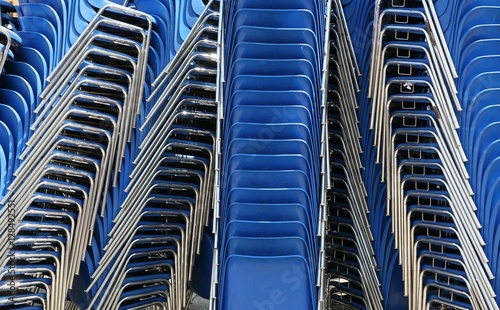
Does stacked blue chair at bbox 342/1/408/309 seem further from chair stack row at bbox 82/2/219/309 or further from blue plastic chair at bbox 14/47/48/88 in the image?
blue plastic chair at bbox 14/47/48/88

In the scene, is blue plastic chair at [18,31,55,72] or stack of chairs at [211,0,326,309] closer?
stack of chairs at [211,0,326,309]

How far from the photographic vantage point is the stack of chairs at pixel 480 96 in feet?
18.7

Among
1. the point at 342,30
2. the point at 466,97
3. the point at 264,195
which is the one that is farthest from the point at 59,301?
the point at 466,97

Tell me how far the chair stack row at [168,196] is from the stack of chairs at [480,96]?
93.2 inches

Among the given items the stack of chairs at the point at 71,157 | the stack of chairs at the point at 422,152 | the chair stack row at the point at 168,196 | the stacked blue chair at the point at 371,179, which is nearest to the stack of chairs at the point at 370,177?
the stacked blue chair at the point at 371,179

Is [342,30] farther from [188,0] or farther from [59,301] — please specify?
[59,301]

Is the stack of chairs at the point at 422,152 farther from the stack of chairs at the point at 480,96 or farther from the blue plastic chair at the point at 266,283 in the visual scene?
the blue plastic chair at the point at 266,283

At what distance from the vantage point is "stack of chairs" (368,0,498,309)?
5801mm

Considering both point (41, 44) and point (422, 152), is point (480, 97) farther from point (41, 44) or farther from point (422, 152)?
point (41, 44)

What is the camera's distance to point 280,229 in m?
5.36

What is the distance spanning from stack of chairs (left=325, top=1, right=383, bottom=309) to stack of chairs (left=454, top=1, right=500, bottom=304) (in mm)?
1049

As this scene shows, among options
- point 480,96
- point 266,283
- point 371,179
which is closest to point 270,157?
point 266,283

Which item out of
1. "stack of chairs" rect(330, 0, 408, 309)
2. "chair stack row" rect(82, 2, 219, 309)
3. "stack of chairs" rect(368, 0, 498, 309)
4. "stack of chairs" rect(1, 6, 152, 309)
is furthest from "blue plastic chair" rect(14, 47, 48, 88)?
"stack of chairs" rect(368, 0, 498, 309)

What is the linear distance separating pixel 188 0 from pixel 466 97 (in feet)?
9.82
